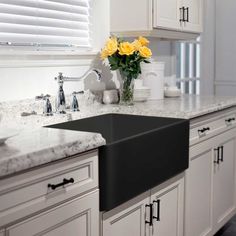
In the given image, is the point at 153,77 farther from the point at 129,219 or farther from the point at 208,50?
the point at 208,50

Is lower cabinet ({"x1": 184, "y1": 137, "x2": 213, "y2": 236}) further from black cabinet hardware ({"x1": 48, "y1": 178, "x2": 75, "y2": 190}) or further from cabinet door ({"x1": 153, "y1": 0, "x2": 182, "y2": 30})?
black cabinet hardware ({"x1": 48, "y1": 178, "x2": 75, "y2": 190})

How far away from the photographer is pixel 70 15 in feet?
8.33

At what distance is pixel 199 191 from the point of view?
2.58 m

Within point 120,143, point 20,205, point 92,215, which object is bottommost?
point 92,215

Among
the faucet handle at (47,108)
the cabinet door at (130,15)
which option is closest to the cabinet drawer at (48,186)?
the faucet handle at (47,108)

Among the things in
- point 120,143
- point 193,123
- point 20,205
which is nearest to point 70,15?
point 193,123

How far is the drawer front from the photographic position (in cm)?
245

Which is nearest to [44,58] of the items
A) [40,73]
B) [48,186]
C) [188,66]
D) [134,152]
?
[40,73]

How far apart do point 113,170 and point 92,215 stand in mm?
177

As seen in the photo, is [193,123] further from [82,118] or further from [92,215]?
[92,215]

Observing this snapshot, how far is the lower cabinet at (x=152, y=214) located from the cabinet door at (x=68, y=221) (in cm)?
11

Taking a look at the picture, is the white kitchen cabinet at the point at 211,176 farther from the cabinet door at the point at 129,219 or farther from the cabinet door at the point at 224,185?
the cabinet door at the point at 129,219

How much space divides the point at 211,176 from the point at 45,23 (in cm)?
134

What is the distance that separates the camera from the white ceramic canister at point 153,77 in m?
2.91
